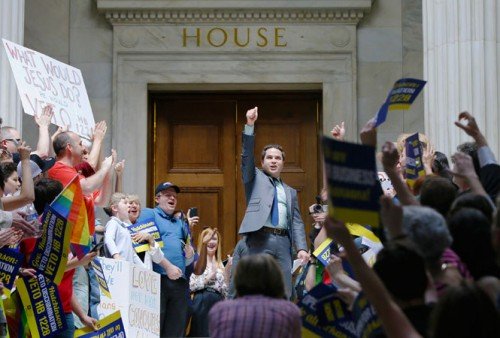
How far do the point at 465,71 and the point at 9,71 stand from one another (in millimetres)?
4514

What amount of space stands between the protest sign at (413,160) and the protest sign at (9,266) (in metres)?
2.57

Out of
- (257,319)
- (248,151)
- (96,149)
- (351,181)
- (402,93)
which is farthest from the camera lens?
(248,151)

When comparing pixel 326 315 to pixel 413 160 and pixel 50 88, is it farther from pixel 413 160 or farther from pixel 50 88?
pixel 50 88

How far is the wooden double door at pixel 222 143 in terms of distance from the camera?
1633cm

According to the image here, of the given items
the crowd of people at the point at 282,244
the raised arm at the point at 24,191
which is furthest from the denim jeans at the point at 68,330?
the raised arm at the point at 24,191

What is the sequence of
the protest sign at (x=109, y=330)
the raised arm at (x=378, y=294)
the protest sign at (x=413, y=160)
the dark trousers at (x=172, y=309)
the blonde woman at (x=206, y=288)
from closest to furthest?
the raised arm at (x=378, y=294) → the protest sign at (x=413, y=160) → the protest sign at (x=109, y=330) → the dark trousers at (x=172, y=309) → the blonde woman at (x=206, y=288)

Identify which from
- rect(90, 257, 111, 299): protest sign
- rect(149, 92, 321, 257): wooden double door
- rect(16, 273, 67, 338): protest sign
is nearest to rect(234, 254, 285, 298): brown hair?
rect(16, 273, 67, 338): protest sign

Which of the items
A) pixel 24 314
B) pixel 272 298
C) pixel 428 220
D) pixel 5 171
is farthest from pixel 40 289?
pixel 428 220

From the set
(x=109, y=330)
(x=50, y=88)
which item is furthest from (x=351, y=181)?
(x=50, y=88)

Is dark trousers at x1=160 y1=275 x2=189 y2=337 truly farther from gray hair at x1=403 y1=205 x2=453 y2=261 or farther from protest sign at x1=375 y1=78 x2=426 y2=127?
gray hair at x1=403 y1=205 x2=453 y2=261

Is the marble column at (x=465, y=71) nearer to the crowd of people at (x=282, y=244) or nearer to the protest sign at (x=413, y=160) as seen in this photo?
the crowd of people at (x=282, y=244)

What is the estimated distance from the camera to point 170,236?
13.2m

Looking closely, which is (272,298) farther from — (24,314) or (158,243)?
(158,243)

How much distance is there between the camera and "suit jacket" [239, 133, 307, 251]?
11.7 metres
